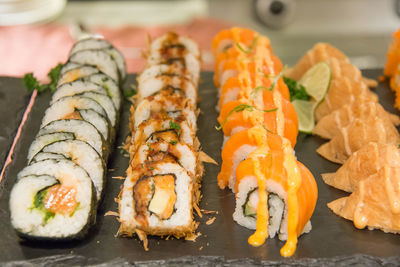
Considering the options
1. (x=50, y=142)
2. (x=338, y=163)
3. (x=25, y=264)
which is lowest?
(x=25, y=264)

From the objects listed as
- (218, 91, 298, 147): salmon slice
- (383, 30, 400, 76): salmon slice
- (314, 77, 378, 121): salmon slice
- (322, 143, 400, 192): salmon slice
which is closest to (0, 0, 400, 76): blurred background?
(383, 30, 400, 76): salmon slice

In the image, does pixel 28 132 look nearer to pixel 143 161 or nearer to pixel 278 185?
pixel 143 161

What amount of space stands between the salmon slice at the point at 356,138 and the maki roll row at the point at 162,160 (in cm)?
105

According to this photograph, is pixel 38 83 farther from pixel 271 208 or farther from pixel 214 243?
pixel 271 208

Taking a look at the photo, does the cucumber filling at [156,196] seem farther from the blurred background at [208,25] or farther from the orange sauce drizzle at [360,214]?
the blurred background at [208,25]

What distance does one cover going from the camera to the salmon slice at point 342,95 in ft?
12.4

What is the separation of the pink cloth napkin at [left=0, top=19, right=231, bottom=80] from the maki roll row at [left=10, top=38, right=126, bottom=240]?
1147 mm

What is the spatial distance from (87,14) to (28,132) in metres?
2.01

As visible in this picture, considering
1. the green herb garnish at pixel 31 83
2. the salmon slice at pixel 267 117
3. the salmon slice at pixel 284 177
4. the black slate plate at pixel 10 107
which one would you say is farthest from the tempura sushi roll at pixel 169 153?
the green herb garnish at pixel 31 83

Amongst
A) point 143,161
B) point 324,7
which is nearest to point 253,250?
point 143,161

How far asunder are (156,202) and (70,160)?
634 millimetres

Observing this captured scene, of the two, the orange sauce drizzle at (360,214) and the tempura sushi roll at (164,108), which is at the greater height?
the tempura sushi roll at (164,108)

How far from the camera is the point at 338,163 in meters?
Result: 3.56

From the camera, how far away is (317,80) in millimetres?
4102
